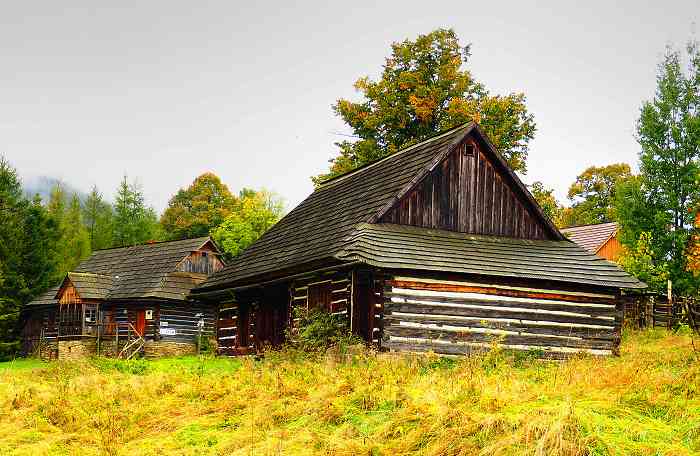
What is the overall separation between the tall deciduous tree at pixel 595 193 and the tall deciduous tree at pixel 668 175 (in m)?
24.8

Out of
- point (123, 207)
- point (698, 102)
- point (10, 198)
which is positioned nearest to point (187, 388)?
point (698, 102)

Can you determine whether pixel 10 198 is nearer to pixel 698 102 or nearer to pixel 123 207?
pixel 123 207

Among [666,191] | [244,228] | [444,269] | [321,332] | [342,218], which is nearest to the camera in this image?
[444,269]

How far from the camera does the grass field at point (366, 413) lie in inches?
312

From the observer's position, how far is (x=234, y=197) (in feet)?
228

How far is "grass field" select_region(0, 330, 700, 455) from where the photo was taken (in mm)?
7930

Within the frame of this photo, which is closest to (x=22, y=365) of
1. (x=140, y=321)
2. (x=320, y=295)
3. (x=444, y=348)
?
(x=140, y=321)

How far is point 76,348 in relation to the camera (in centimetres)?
3591

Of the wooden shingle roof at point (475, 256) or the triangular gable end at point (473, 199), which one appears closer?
the wooden shingle roof at point (475, 256)

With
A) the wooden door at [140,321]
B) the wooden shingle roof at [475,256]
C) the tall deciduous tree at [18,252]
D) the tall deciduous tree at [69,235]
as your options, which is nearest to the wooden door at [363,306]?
the wooden shingle roof at [475,256]

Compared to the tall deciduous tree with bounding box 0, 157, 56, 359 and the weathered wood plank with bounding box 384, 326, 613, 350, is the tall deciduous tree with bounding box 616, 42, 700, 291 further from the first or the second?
the tall deciduous tree with bounding box 0, 157, 56, 359

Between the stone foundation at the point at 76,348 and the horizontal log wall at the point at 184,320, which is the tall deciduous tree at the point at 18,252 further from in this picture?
the horizontal log wall at the point at 184,320

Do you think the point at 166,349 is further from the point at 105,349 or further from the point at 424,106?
the point at 424,106

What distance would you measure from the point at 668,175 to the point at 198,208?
4492cm
